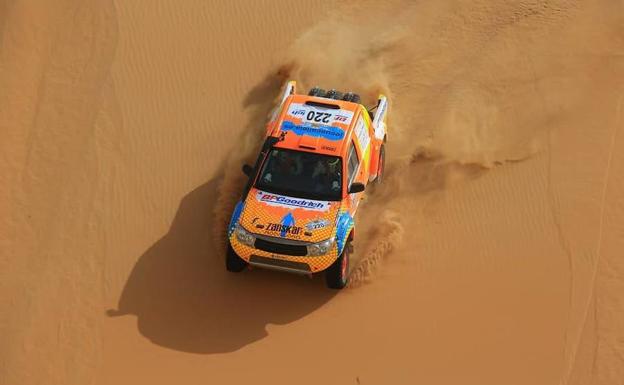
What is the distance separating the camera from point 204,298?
12852 millimetres

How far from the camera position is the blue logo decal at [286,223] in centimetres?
1204

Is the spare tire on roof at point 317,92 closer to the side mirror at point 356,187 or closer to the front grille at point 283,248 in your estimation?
the side mirror at point 356,187

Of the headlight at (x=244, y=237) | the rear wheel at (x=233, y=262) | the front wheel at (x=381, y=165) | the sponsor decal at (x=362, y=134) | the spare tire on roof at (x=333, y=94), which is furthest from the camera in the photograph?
the spare tire on roof at (x=333, y=94)

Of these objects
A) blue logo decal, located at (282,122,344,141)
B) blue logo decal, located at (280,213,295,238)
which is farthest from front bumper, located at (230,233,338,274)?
blue logo decal, located at (282,122,344,141)

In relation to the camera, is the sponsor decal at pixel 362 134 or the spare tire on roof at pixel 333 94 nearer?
the sponsor decal at pixel 362 134

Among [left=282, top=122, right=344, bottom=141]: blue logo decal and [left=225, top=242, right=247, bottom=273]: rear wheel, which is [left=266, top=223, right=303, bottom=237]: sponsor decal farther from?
[left=282, top=122, right=344, bottom=141]: blue logo decal

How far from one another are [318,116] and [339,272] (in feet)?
7.57

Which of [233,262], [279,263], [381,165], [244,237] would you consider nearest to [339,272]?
[279,263]

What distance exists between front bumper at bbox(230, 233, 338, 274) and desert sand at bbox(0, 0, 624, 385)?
0.81 metres

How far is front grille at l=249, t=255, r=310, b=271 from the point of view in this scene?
12062 millimetres

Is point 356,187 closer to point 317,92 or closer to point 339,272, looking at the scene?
point 339,272

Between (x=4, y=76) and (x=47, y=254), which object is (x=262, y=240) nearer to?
(x=47, y=254)

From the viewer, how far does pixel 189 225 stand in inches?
542

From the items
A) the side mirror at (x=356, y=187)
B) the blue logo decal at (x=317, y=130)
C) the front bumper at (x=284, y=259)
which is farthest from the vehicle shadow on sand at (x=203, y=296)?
the blue logo decal at (x=317, y=130)
